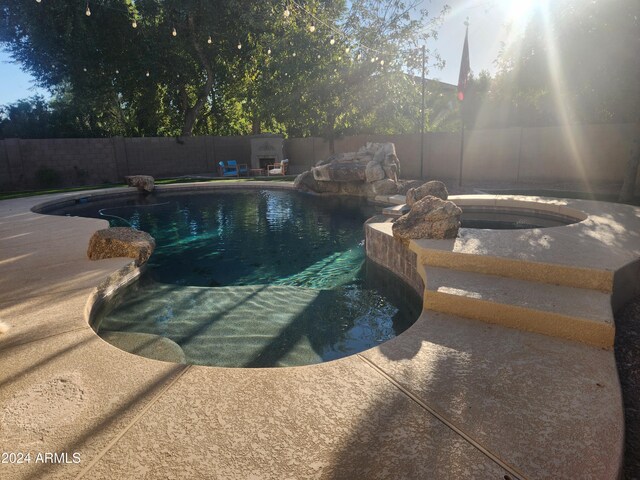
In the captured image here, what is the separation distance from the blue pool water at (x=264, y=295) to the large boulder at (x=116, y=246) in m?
0.40

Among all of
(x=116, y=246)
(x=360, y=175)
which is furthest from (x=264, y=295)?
(x=360, y=175)

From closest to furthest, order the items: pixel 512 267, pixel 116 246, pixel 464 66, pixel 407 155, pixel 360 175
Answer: pixel 512 267, pixel 116 246, pixel 464 66, pixel 360 175, pixel 407 155

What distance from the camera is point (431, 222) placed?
16.3 ft

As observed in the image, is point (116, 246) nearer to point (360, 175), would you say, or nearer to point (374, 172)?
point (374, 172)

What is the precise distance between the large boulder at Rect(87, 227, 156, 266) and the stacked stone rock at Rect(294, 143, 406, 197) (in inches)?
314

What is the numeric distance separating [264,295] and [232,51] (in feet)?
68.7

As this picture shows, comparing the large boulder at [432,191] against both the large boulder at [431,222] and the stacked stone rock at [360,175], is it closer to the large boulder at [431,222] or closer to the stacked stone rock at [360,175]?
the large boulder at [431,222]

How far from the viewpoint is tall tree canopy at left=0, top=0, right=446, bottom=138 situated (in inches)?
736

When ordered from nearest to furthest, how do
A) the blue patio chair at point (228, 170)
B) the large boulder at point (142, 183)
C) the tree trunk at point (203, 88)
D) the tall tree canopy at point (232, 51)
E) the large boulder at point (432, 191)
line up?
the large boulder at point (432, 191), the large boulder at point (142, 183), the tall tree canopy at point (232, 51), the tree trunk at point (203, 88), the blue patio chair at point (228, 170)

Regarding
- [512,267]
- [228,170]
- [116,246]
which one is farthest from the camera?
[228,170]

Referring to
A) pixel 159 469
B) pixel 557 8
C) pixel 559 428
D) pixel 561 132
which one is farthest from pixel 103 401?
pixel 561 132

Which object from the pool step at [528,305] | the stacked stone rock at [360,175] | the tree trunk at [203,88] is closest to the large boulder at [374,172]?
the stacked stone rock at [360,175]

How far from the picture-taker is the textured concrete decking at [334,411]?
1.75 meters

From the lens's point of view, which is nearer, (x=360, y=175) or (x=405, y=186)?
(x=405, y=186)
